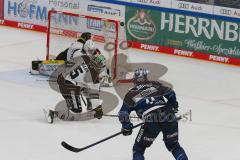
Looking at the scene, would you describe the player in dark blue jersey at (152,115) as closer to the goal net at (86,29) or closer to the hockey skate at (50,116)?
the hockey skate at (50,116)

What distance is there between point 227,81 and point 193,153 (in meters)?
6.60

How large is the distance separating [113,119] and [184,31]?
7200 mm

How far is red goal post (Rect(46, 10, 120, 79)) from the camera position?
21.3 metres

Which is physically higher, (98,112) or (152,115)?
(152,115)

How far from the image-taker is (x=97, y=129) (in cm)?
1606

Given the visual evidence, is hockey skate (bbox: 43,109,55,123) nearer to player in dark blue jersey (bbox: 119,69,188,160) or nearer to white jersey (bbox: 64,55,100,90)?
white jersey (bbox: 64,55,100,90)

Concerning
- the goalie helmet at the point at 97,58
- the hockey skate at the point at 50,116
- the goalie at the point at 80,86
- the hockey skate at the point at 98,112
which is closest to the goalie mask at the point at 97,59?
the goalie helmet at the point at 97,58

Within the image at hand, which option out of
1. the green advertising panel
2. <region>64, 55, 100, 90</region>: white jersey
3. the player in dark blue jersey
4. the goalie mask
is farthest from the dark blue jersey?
the green advertising panel

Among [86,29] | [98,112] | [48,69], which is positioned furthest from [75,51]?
[86,29]

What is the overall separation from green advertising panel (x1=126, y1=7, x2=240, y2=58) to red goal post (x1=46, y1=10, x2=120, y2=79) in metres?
1.82

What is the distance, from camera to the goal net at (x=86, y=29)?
69.8ft

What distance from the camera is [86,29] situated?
23.4 meters

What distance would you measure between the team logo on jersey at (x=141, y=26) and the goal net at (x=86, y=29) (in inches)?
37.4

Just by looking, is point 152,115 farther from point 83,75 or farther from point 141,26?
point 141,26
